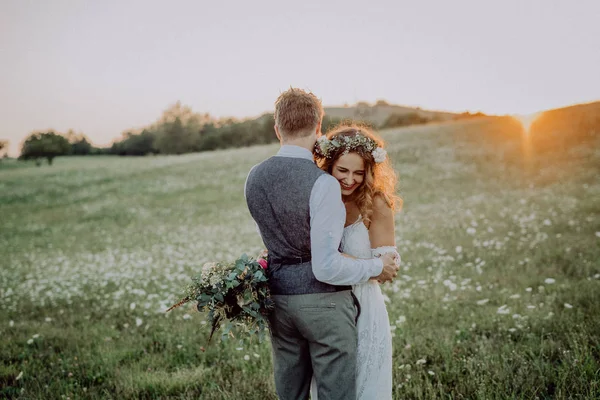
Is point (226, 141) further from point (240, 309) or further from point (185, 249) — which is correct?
point (240, 309)

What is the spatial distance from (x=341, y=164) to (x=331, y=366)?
5.28ft

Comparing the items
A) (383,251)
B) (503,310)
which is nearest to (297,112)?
(383,251)

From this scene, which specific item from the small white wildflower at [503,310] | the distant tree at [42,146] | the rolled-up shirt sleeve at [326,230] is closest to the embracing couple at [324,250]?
the rolled-up shirt sleeve at [326,230]

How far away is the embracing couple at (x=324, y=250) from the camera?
10.8 feet

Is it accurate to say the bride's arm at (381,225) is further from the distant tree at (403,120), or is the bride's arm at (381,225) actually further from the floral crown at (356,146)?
the distant tree at (403,120)

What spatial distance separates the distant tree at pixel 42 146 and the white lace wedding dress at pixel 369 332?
74405 millimetres

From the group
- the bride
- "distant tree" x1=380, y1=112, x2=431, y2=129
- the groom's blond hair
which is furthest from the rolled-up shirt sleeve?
"distant tree" x1=380, y1=112, x2=431, y2=129

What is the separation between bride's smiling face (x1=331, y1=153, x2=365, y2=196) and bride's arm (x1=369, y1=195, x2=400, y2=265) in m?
0.23

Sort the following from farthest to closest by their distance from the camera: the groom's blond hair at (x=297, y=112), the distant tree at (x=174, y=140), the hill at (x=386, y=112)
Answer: the distant tree at (x=174, y=140) < the hill at (x=386, y=112) < the groom's blond hair at (x=297, y=112)

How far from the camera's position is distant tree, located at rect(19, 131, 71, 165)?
6825 cm

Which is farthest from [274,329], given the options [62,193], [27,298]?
[62,193]

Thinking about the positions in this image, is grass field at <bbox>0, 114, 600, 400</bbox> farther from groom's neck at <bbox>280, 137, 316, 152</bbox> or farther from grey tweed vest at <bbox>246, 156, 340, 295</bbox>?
groom's neck at <bbox>280, 137, 316, 152</bbox>

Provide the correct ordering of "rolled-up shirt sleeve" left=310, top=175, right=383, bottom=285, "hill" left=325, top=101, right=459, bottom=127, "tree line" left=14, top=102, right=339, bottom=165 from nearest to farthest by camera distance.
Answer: "rolled-up shirt sleeve" left=310, top=175, right=383, bottom=285 < "hill" left=325, top=101, right=459, bottom=127 < "tree line" left=14, top=102, right=339, bottom=165

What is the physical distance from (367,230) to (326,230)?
0.91 meters
